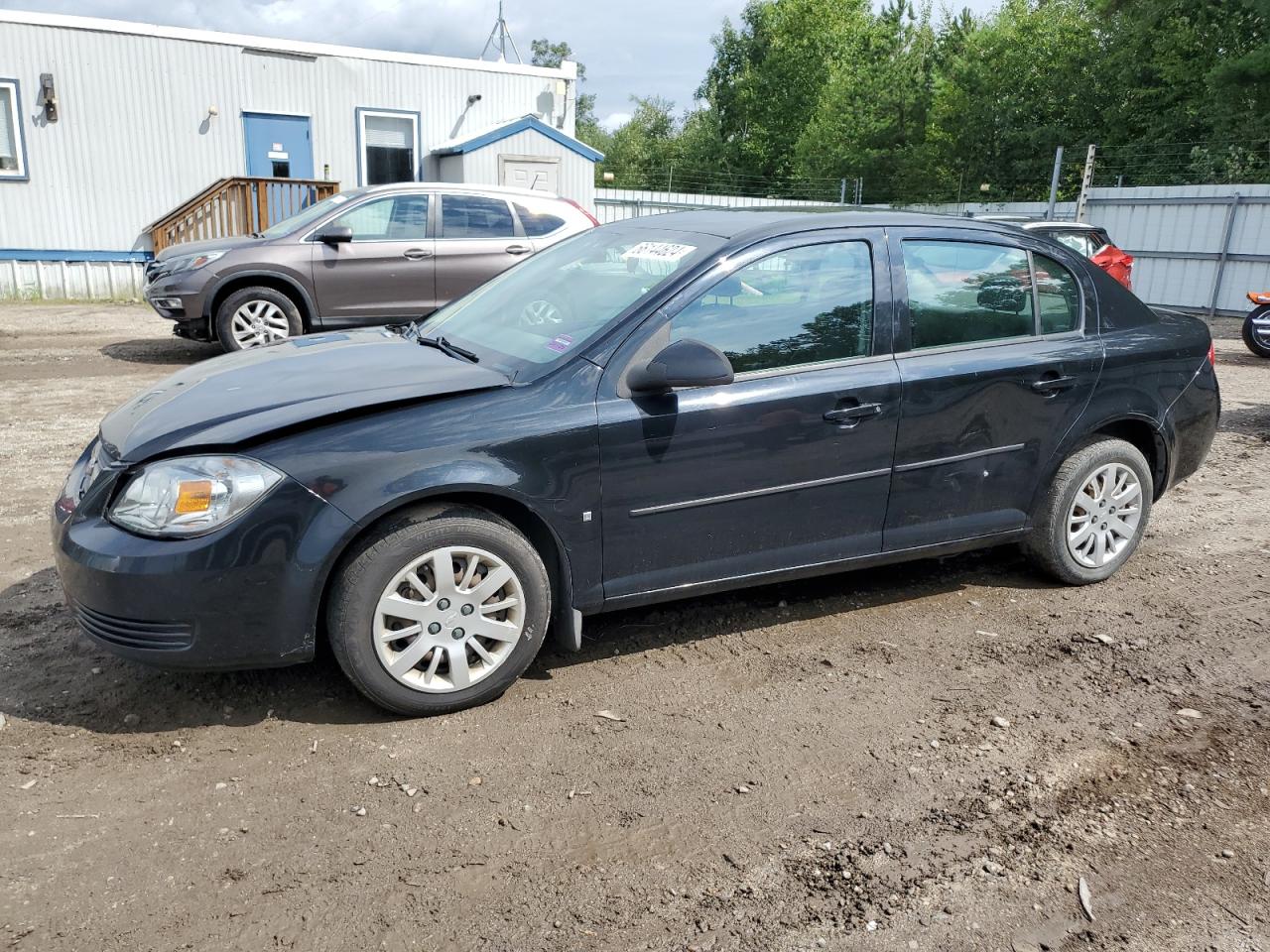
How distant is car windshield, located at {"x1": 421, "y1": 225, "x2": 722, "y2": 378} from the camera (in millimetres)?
3830

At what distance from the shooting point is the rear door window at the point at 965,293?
13.8ft

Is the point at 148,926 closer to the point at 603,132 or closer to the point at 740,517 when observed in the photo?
the point at 740,517

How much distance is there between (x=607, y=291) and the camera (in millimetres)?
4020

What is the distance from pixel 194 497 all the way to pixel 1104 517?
12.8ft

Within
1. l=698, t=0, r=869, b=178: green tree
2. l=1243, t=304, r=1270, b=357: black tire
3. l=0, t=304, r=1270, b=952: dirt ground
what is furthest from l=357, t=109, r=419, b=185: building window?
l=698, t=0, r=869, b=178: green tree

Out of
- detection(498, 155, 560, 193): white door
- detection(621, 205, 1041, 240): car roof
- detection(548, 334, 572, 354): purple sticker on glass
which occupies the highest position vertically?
detection(498, 155, 560, 193): white door

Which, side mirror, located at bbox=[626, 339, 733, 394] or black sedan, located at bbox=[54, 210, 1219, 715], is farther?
side mirror, located at bbox=[626, 339, 733, 394]

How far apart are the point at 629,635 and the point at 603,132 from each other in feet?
295

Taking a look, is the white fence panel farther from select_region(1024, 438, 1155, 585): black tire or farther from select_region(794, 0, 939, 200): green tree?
select_region(794, 0, 939, 200): green tree

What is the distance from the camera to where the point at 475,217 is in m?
10.4

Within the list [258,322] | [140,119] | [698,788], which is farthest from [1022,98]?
[698,788]

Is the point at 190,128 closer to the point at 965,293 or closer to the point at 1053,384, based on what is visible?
the point at 965,293

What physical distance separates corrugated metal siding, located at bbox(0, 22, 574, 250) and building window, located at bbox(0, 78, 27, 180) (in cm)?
11

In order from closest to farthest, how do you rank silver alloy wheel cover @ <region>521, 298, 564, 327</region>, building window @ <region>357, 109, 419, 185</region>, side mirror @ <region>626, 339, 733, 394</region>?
side mirror @ <region>626, 339, 733, 394</region>, silver alloy wheel cover @ <region>521, 298, 564, 327</region>, building window @ <region>357, 109, 419, 185</region>
